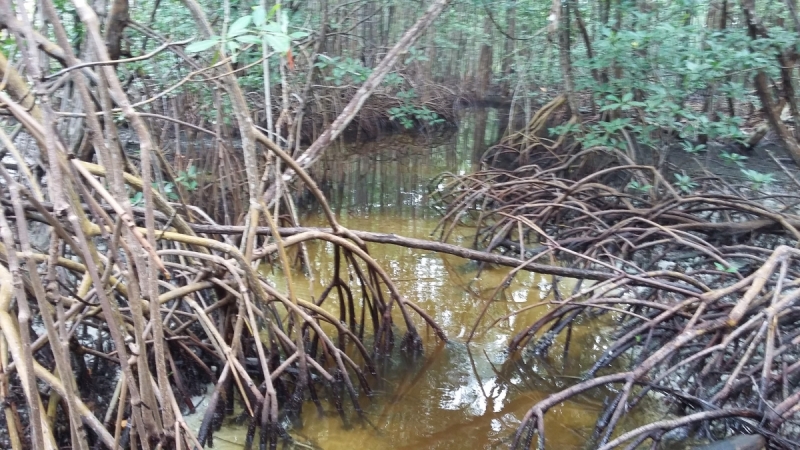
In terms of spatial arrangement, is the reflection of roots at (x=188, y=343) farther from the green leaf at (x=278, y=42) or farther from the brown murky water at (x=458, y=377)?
the green leaf at (x=278, y=42)

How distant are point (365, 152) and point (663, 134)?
614cm

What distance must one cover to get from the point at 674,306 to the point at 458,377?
1164 mm

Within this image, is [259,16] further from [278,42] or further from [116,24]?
[116,24]

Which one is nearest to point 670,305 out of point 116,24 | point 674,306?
point 674,306

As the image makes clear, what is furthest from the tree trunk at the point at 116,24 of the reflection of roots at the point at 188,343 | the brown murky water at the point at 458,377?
the brown murky water at the point at 458,377

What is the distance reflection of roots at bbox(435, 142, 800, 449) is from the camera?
92.8 inches

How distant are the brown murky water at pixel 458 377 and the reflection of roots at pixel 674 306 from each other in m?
0.12

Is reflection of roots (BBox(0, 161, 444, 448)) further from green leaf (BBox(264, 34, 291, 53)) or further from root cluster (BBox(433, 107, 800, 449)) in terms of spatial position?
root cluster (BBox(433, 107, 800, 449))

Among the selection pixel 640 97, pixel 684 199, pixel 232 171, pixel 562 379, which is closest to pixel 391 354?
pixel 562 379

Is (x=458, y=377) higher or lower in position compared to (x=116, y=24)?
lower

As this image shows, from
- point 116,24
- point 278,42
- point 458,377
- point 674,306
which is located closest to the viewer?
point 278,42

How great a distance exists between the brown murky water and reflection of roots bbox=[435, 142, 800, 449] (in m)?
0.12

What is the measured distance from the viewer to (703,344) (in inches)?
109

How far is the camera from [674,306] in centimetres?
285
